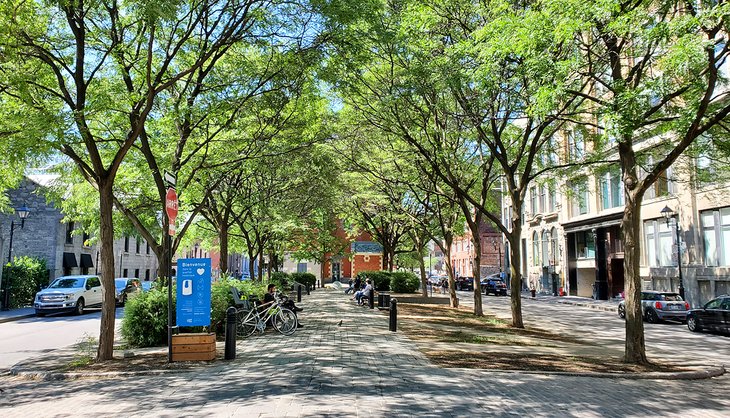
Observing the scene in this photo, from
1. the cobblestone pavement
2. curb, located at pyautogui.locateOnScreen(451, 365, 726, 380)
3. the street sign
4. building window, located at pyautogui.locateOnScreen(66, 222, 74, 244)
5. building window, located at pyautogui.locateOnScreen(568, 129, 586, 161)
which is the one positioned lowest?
curb, located at pyautogui.locateOnScreen(451, 365, 726, 380)

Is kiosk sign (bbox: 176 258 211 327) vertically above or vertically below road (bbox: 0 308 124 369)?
above

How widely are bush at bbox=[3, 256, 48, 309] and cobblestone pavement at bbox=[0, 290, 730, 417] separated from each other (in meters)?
21.4

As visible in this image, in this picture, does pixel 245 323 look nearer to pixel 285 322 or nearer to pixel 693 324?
pixel 285 322

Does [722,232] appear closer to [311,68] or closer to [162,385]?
[311,68]

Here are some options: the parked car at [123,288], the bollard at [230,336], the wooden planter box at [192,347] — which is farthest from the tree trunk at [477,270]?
the parked car at [123,288]

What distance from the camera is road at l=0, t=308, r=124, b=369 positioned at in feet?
42.3

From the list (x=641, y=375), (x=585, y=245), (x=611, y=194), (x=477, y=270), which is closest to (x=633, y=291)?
(x=641, y=375)

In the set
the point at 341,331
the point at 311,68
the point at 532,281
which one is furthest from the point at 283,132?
the point at 532,281

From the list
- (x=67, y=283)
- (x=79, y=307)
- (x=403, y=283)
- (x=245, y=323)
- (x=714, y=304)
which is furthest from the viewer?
(x=403, y=283)

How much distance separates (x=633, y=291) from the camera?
11047 millimetres

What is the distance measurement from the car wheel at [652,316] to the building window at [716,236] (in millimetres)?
A: 7516

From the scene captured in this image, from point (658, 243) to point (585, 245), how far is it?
1051 centimetres

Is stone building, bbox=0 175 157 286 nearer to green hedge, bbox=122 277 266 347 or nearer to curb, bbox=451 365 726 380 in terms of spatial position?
green hedge, bbox=122 277 266 347

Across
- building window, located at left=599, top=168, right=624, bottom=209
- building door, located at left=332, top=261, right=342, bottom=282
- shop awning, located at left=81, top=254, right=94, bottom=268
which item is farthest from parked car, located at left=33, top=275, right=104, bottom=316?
building door, located at left=332, top=261, right=342, bottom=282
